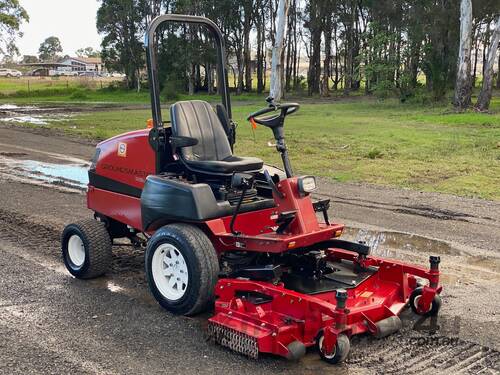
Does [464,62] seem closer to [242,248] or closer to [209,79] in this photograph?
[242,248]

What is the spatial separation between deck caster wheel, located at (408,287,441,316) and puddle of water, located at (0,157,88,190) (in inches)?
271

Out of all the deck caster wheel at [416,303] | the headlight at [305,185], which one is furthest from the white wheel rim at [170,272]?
the deck caster wheel at [416,303]

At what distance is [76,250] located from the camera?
5910mm

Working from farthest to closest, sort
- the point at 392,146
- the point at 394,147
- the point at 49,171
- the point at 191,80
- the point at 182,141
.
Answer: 1. the point at 191,80
2. the point at 392,146
3. the point at 394,147
4. the point at 49,171
5. the point at 182,141

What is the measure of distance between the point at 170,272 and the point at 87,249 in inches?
46.0

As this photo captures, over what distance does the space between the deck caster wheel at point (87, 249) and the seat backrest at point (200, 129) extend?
125cm

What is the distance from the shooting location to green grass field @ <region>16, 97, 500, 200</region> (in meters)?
11.4

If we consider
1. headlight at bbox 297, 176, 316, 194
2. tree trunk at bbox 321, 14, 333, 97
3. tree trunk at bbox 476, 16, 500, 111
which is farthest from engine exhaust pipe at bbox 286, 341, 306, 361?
tree trunk at bbox 321, 14, 333, 97

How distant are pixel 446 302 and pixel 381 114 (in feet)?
75.3

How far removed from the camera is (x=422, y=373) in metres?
3.92

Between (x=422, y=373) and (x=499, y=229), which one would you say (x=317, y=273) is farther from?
(x=499, y=229)

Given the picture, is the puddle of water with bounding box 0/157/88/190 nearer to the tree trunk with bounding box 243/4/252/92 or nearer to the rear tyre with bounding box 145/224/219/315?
the rear tyre with bounding box 145/224/219/315

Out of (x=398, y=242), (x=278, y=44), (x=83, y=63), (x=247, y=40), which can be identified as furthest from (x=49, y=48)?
(x=398, y=242)

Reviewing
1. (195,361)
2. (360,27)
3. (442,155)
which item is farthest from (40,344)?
(360,27)
